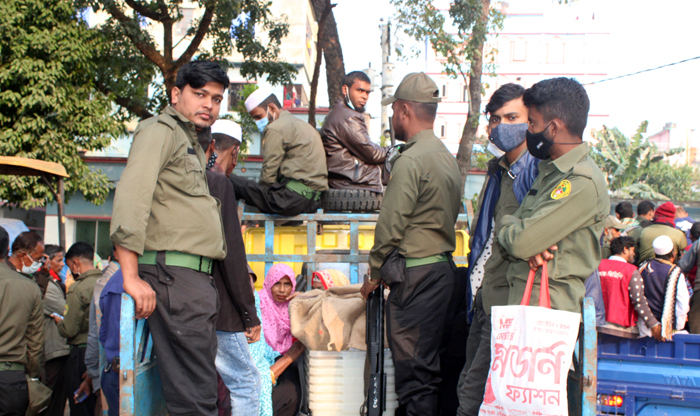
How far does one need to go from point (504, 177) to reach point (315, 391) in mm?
1835

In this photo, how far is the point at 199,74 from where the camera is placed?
9.62 ft

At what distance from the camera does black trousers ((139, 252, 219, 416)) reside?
262 centimetres

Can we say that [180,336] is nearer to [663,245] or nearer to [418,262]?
[418,262]

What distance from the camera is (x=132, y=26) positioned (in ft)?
35.4

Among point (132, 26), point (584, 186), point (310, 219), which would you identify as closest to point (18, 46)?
point (132, 26)

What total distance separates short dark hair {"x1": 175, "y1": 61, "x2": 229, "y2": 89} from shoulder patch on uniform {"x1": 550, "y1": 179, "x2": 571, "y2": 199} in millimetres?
1751

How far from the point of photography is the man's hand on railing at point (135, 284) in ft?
8.06

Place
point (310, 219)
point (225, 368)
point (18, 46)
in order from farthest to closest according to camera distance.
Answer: point (18, 46) < point (310, 219) < point (225, 368)

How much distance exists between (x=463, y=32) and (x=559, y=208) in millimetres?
11366

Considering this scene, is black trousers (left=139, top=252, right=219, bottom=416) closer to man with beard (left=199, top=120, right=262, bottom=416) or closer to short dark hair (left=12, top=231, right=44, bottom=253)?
man with beard (left=199, top=120, right=262, bottom=416)

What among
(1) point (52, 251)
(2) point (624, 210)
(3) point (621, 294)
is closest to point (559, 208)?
(3) point (621, 294)

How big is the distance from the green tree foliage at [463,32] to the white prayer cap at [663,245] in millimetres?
8249

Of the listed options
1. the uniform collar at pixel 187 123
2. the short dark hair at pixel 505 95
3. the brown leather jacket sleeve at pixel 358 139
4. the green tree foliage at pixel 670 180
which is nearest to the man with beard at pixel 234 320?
the uniform collar at pixel 187 123

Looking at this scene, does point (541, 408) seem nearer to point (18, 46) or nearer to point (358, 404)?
point (358, 404)
